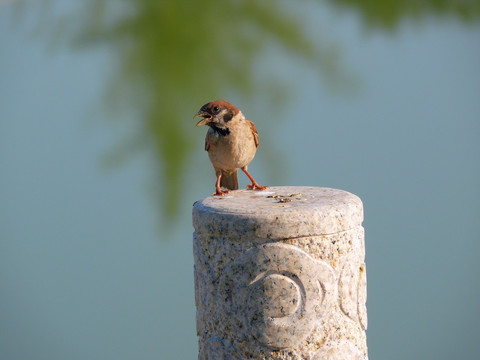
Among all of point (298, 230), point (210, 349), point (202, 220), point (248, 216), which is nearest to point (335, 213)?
point (298, 230)

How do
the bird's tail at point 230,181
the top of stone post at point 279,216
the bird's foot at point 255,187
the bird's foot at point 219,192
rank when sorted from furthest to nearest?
the bird's tail at point 230,181 < the bird's foot at point 255,187 < the bird's foot at point 219,192 < the top of stone post at point 279,216

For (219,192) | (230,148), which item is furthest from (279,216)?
(230,148)

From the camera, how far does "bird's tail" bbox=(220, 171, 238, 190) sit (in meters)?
4.70

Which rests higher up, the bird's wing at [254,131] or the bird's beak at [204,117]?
the bird's beak at [204,117]

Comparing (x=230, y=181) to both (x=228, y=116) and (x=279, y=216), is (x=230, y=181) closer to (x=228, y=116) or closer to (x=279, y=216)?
(x=228, y=116)

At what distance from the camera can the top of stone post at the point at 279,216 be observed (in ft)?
11.4

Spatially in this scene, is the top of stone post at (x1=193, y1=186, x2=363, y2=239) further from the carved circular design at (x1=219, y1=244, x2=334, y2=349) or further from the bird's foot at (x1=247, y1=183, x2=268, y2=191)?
the bird's foot at (x1=247, y1=183, x2=268, y2=191)

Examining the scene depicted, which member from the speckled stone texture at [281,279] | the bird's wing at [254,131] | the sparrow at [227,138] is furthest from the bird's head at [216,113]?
the speckled stone texture at [281,279]

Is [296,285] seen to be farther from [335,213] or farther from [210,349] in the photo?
[210,349]

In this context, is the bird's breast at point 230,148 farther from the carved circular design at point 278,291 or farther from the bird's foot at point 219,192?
the carved circular design at point 278,291

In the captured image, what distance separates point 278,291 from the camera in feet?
11.5

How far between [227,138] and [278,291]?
136 cm

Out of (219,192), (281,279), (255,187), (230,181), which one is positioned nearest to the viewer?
(281,279)

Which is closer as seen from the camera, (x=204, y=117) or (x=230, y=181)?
(x=204, y=117)
